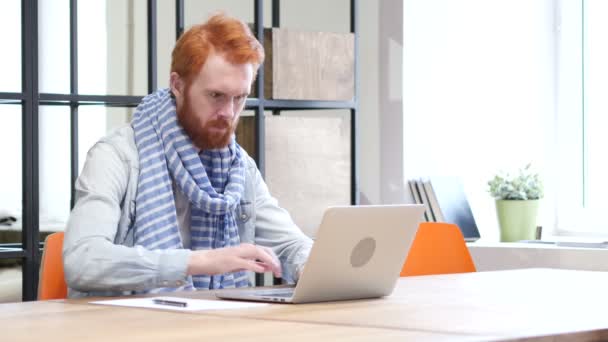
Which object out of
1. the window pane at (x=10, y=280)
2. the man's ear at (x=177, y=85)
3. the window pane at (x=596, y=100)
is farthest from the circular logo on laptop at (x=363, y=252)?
the window pane at (x=596, y=100)

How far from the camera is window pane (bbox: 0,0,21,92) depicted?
3.91 meters

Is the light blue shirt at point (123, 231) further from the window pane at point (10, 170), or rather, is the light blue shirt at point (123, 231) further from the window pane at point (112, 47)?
the window pane at point (112, 47)

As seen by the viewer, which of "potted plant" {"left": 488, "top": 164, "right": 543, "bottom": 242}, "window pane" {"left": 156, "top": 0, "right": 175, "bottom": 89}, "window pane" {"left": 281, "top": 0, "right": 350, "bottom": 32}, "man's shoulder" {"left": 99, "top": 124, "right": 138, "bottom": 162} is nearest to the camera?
"man's shoulder" {"left": 99, "top": 124, "right": 138, "bottom": 162}

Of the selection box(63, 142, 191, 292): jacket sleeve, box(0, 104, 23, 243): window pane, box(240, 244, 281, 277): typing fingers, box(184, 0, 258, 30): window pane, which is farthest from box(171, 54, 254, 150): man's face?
box(184, 0, 258, 30): window pane

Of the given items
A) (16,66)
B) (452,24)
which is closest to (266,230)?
(16,66)

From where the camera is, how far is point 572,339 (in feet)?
4.75

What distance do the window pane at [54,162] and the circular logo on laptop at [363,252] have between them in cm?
261

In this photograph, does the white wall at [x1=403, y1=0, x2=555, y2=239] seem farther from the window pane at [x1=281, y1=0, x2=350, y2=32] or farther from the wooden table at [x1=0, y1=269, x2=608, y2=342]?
the wooden table at [x1=0, y1=269, x2=608, y2=342]

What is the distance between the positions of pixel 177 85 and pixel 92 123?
2.09m

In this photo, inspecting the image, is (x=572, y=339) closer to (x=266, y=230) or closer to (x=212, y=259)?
(x=212, y=259)

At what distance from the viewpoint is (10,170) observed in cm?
389

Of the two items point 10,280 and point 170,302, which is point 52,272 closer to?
point 170,302

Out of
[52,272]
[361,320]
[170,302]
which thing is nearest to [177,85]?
[52,272]

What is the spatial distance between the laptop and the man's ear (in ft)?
2.21
